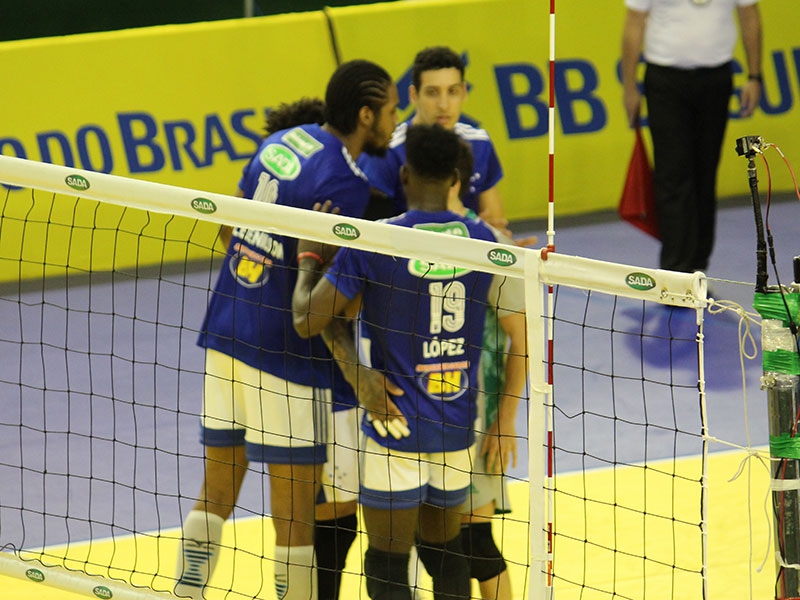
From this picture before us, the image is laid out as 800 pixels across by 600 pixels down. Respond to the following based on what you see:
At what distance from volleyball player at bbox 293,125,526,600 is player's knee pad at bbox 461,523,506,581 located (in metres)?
0.29

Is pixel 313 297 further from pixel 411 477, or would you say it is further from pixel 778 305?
pixel 778 305

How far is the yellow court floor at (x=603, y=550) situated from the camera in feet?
17.6

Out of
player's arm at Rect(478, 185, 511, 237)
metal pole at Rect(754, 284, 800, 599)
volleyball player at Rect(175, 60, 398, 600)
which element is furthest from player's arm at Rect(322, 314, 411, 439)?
player's arm at Rect(478, 185, 511, 237)

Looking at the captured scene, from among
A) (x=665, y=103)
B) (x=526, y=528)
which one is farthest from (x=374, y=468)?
(x=665, y=103)

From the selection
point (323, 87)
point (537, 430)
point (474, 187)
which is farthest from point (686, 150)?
point (537, 430)

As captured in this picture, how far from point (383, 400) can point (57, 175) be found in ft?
4.37

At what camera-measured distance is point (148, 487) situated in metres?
6.47

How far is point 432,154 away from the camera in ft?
14.3

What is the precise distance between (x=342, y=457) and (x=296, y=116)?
145 centimetres

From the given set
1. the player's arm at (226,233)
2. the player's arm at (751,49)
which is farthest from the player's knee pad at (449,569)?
the player's arm at (751,49)

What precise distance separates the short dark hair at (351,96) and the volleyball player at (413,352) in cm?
50

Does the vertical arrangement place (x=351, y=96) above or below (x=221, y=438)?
above

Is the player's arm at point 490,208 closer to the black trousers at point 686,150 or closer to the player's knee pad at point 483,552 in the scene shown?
the player's knee pad at point 483,552

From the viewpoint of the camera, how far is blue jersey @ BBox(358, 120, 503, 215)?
5914 mm
